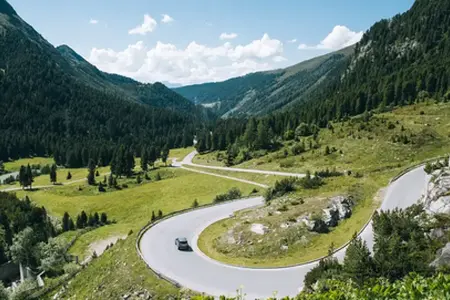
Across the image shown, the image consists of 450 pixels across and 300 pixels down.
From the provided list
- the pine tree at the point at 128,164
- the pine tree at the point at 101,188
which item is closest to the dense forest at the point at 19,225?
the pine tree at the point at 101,188

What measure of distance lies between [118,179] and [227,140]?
5037cm

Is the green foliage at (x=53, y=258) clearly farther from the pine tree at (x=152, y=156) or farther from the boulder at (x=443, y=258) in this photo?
the pine tree at (x=152, y=156)

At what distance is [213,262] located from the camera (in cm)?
3656

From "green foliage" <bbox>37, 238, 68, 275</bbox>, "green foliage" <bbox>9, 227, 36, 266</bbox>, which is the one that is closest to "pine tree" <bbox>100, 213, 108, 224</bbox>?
"green foliage" <bbox>9, 227, 36, 266</bbox>

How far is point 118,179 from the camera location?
121 m

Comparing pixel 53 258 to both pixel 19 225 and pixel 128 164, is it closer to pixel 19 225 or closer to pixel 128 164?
pixel 19 225

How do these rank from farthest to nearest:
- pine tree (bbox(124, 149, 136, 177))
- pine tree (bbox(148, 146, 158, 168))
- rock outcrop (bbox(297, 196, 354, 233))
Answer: pine tree (bbox(148, 146, 158, 168)) < pine tree (bbox(124, 149, 136, 177)) < rock outcrop (bbox(297, 196, 354, 233))

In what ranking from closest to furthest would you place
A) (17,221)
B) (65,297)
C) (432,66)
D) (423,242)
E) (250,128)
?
(423,242) → (65,297) → (17,221) → (250,128) → (432,66)

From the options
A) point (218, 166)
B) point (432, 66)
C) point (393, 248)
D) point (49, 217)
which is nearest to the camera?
point (393, 248)

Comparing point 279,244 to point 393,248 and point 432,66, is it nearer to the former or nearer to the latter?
point 393,248

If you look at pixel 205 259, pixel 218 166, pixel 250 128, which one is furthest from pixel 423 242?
pixel 250 128

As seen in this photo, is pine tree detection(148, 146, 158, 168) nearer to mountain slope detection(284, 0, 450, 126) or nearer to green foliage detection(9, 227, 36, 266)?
mountain slope detection(284, 0, 450, 126)

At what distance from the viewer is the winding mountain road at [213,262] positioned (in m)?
30.7

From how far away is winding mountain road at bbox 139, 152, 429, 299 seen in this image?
30.7 metres
